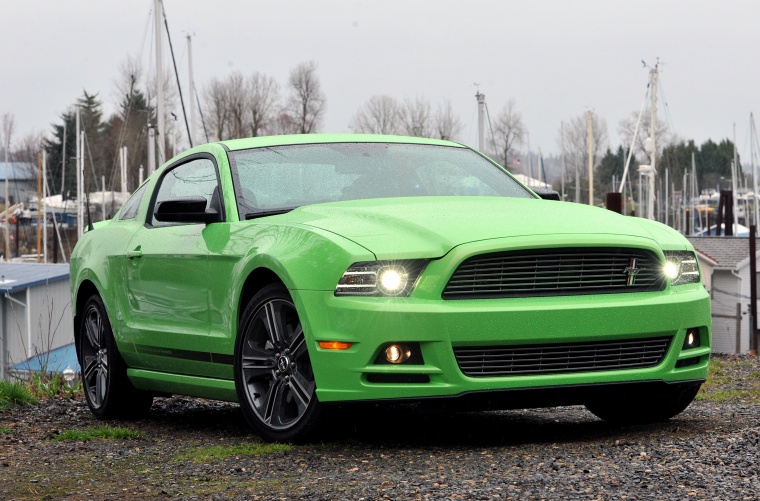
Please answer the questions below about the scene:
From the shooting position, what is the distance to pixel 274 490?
478 cm

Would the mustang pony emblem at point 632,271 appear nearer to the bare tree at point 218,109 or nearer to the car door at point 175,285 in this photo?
the car door at point 175,285

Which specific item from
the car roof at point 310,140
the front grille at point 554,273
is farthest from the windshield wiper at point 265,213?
the front grille at point 554,273

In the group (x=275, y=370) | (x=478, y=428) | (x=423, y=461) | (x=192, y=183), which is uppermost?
(x=192, y=183)

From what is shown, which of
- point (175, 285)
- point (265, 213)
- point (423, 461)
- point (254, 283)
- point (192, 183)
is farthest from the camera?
point (192, 183)

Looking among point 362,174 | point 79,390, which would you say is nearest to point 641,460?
point 362,174

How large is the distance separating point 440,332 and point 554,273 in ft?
1.98

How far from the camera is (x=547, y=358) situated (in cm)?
567

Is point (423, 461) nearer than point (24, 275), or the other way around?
point (423, 461)

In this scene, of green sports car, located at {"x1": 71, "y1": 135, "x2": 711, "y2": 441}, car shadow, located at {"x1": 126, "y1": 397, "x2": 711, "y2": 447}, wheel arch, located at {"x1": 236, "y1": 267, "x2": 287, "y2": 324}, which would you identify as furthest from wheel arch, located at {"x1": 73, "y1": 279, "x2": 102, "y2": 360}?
wheel arch, located at {"x1": 236, "y1": 267, "x2": 287, "y2": 324}

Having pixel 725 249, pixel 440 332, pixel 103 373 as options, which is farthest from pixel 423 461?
pixel 725 249

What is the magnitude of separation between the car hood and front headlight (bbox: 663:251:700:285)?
0.26 ft

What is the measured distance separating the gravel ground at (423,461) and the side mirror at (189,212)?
1.15m

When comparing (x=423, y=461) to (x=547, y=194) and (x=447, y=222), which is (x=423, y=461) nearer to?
(x=447, y=222)

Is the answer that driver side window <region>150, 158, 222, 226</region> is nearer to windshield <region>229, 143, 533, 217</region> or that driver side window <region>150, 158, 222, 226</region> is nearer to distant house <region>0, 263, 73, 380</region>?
windshield <region>229, 143, 533, 217</region>
